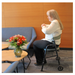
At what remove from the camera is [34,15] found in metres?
3.55

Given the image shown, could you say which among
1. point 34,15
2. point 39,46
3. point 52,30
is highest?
point 34,15

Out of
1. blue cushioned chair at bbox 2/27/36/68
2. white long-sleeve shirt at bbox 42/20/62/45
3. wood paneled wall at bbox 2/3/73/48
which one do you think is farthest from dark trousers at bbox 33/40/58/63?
wood paneled wall at bbox 2/3/73/48

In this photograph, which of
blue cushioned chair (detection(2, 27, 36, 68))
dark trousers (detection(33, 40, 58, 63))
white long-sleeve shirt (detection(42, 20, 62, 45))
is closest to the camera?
white long-sleeve shirt (detection(42, 20, 62, 45))

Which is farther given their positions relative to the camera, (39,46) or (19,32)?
(19,32)

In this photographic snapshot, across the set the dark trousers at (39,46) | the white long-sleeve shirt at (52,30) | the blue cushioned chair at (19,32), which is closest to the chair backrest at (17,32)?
the blue cushioned chair at (19,32)

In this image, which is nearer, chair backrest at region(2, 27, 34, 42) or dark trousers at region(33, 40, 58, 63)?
dark trousers at region(33, 40, 58, 63)

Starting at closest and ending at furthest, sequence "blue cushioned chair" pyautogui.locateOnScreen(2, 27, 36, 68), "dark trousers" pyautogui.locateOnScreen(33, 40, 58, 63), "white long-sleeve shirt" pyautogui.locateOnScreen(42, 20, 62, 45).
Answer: "white long-sleeve shirt" pyautogui.locateOnScreen(42, 20, 62, 45) → "dark trousers" pyautogui.locateOnScreen(33, 40, 58, 63) → "blue cushioned chair" pyautogui.locateOnScreen(2, 27, 36, 68)

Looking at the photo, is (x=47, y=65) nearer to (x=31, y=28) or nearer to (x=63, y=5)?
(x=31, y=28)

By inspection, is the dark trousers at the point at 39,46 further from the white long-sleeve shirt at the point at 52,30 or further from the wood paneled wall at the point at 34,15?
the wood paneled wall at the point at 34,15

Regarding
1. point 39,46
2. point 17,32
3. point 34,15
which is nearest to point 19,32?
point 17,32

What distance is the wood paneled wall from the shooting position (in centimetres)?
347

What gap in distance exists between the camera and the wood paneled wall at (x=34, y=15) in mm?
3471

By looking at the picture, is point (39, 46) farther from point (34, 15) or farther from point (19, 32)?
point (34, 15)

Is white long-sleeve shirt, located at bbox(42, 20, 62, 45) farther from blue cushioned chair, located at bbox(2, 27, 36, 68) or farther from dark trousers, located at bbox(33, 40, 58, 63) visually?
blue cushioned chair, located at bbox(2, 27, 36, 68)
